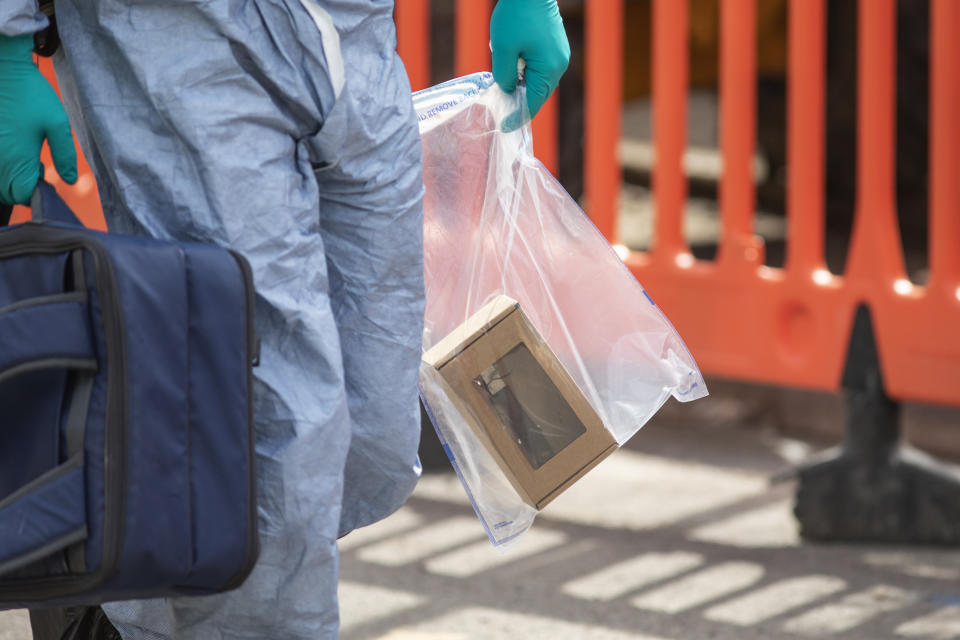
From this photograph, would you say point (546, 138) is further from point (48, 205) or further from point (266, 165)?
point (48, 205)

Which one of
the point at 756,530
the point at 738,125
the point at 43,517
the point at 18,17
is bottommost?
the point at 756,530

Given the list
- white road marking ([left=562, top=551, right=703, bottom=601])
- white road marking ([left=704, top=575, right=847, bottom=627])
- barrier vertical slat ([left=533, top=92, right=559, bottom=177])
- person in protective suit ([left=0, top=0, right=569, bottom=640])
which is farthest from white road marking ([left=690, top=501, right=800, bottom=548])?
person in protective suit ([left=0, top=0, right=569, bottom=640])

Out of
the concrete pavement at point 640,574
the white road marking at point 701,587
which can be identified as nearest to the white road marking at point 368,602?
the concrete pavement at point 640,574

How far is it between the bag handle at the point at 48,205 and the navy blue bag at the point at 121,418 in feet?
0.31

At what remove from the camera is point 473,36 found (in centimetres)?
358

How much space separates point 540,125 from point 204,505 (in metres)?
2.16

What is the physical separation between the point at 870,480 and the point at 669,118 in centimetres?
96

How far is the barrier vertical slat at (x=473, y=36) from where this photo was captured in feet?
11.7

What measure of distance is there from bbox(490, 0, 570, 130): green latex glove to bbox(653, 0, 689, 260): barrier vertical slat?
1.27 metres

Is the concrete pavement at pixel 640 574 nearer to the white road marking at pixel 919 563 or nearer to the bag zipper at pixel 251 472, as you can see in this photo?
the white road marking at pixel 919 563

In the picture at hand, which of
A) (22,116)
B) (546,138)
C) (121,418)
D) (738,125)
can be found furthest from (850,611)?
(22,116)

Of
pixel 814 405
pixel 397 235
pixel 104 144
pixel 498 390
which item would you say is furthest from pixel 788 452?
pixel 104 144

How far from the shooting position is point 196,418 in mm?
1538

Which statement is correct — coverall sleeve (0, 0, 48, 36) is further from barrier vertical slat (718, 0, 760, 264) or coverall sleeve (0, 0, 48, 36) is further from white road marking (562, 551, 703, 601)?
barrier vertical slat (718, 0, 760, 264)
